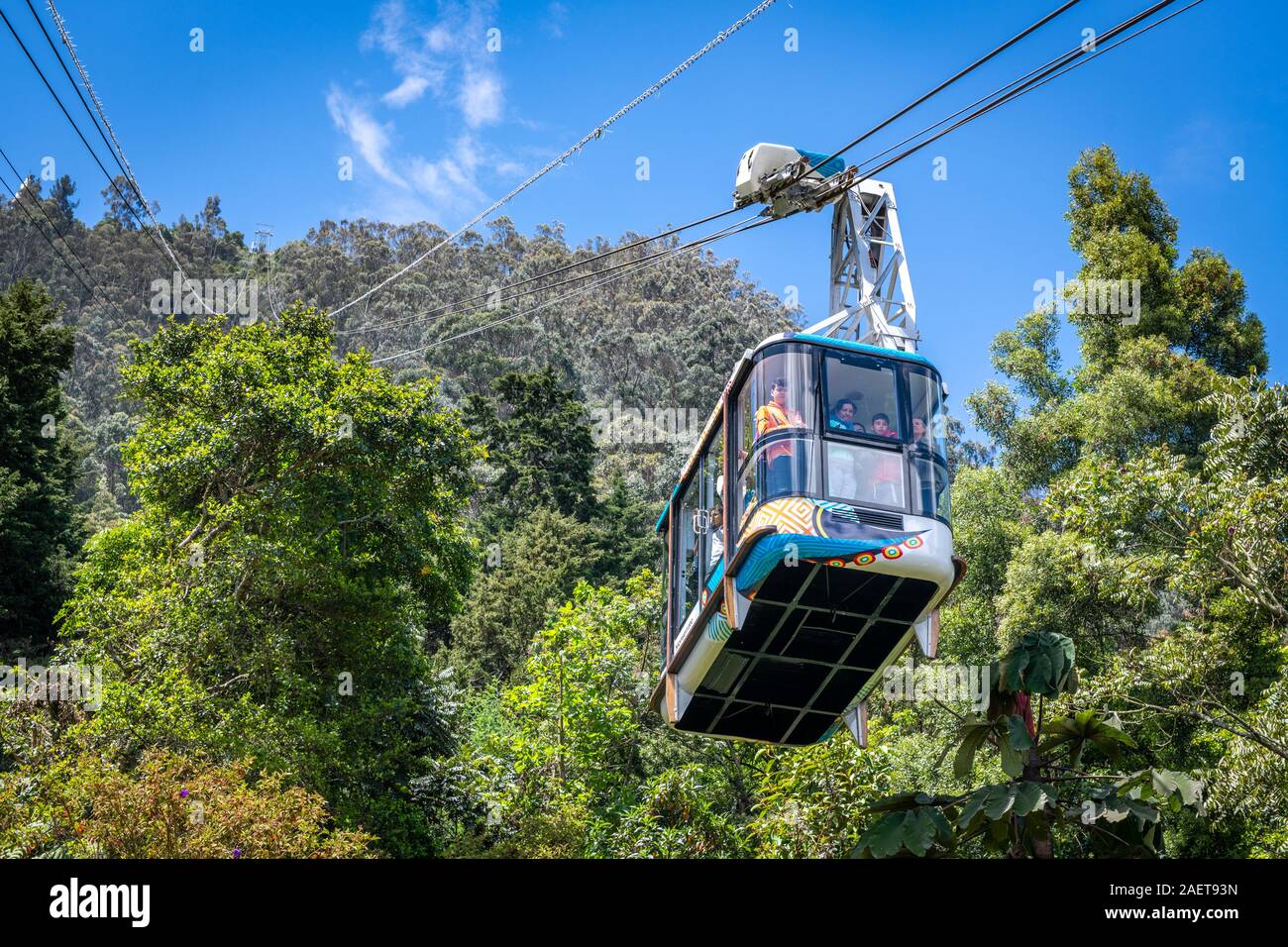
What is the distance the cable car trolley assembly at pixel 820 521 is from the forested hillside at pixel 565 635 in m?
1.22

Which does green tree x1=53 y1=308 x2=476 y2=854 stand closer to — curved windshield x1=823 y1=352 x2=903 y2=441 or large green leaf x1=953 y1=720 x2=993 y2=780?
large green leaf x1=953 y1=720 x2=993 y2=780

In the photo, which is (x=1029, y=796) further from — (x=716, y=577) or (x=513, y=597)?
(x=513, y=597)

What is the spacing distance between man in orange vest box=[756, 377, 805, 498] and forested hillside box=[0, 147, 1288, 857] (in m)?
2.31

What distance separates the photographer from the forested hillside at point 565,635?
13.8 metres

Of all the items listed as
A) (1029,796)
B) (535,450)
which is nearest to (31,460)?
(535,450)

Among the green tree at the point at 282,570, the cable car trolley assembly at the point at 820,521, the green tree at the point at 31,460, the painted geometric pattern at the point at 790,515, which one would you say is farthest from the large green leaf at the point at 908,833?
the green tree at the point at 31,460

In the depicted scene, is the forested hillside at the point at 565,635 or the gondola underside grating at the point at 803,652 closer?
the gondola underside grating at the point at 803,652

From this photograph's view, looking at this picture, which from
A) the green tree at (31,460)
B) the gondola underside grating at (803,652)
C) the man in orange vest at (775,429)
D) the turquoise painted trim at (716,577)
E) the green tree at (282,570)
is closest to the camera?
the man in orange vest at (775,429)

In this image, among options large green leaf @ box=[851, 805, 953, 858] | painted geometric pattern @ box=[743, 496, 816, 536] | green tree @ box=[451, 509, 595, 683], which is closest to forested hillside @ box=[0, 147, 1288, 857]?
large green leaf @ box=[851, 805, 953, 858]

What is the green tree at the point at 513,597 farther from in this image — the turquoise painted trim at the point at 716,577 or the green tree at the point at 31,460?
the turquoise painted trim at the point at 716,577

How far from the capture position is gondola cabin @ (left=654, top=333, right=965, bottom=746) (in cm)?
1027
